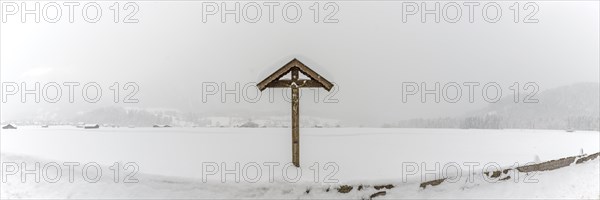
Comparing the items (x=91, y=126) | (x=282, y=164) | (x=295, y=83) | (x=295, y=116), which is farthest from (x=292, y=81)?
(x=91, y=126)

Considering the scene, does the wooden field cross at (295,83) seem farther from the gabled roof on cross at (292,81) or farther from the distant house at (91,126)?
the distant house at (91,126)

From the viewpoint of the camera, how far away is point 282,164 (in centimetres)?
1428

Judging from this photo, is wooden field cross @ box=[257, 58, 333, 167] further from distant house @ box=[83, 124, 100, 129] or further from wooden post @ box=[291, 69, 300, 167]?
distant house @ box=[83, 124, 100, 129]

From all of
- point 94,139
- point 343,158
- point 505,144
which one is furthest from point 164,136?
point 505,144

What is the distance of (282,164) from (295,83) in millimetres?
3149

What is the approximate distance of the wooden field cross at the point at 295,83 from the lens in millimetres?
13086

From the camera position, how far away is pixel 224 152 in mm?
16672

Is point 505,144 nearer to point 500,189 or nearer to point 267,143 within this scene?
point 500,189

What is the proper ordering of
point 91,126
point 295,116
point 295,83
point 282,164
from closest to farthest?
point 295,83
point 295,116
point 282,164
point 91,126

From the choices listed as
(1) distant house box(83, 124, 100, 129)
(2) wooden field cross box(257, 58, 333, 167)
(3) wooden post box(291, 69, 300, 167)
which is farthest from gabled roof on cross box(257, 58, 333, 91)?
(1) distant house box(83, 124, 100, 129)

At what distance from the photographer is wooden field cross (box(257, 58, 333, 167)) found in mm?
13086

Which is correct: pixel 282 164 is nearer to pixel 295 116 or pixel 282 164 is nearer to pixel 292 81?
pixel 295 116

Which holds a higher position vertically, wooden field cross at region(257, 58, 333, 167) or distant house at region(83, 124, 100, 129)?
wooden field cross at region(257, 58, 333, 167)

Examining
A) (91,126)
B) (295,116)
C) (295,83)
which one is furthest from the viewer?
(91,126)
